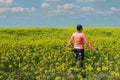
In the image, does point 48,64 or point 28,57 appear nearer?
point 48,64

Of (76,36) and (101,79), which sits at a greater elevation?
(76,36)

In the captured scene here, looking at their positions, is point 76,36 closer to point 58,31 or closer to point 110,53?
point 110,53

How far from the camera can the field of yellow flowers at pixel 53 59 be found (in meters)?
12.1

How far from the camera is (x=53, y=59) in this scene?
1631 centimetres

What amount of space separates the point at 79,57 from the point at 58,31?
29.0 meters

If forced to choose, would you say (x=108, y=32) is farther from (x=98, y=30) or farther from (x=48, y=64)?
(x=48, y=64)

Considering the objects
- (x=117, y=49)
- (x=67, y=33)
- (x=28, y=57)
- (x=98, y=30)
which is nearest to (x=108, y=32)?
(x=98, y=30)

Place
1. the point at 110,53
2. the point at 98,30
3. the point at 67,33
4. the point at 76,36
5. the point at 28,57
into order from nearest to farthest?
the point at 76,36 → the point at 28,57 → the point at 110,53 → the point at 67,33 → the point at 98,30

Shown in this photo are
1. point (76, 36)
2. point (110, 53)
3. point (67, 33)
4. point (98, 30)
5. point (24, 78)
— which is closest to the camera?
point (24, 78)

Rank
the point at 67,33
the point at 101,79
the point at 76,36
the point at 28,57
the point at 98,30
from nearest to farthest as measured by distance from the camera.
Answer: the point at 101,79
the point at 76,36
the point at 28,57
the point at 67,33
the point at 98,30

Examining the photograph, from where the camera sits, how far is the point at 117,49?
66.7 feet

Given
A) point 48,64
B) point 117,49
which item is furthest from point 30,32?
point 48,64

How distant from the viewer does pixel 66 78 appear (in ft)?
39.8

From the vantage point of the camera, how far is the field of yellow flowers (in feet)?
39.8
